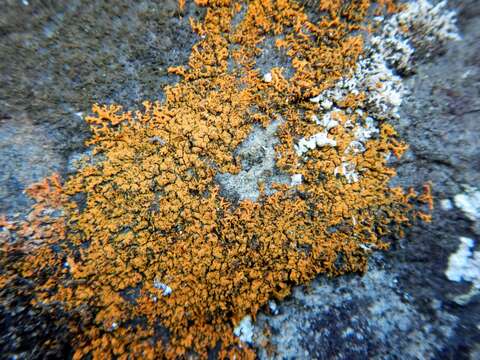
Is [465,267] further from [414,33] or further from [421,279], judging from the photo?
[414,33]

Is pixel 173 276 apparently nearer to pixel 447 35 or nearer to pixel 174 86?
pixel 174 86

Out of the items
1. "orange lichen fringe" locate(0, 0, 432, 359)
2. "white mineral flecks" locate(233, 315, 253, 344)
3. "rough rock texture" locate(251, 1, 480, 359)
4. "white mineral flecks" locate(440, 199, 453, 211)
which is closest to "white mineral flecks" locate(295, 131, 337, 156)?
"orange lichen fringe" locate(0, 0, 432, 359)

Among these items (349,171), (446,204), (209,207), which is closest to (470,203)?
(446,204)

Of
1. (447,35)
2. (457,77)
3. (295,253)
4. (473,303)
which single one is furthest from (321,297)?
(447,35)

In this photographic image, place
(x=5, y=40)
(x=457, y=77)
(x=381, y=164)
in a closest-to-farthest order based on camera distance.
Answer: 1. (x=5, y=40)
2. (x=457, y=77)
3. (x=381, y=164)

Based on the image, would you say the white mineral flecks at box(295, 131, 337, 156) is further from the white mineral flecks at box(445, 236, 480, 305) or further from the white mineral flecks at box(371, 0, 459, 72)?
the white mineral flecks at box(445, 236, 480, 305)

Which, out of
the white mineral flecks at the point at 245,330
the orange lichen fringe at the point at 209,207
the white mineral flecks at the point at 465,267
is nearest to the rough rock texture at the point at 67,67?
the orange lichen fringe at the point at 209,207

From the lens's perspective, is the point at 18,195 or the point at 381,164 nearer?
the point at 18,195
